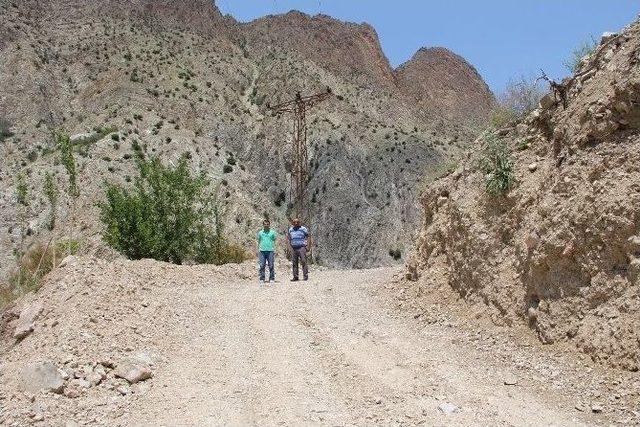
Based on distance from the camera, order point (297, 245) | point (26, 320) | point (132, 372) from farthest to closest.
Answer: point (297, 245), point (26, 320), point (132, 372)

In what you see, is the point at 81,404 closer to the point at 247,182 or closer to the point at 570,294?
the point at 570,294

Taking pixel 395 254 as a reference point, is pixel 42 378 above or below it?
below

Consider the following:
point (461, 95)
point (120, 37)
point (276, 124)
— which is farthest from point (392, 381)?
point (461, 95)

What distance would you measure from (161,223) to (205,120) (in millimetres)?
31632

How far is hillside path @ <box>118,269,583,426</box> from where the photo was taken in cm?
619

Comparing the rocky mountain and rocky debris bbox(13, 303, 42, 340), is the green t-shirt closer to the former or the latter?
rocky debris bbox(13, 303, 42, 340)

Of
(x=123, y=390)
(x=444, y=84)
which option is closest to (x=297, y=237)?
(x=123, y=390)

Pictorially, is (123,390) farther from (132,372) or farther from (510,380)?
(510,380)

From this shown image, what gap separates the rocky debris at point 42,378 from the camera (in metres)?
7.03

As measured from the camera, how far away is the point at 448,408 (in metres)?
6.25

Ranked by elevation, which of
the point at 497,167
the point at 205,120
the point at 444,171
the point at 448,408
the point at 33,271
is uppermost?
the point at 205,120

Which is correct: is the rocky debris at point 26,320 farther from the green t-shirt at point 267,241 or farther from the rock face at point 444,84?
the rock face at point 444,84

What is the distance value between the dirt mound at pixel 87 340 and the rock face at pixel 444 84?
61.0 m

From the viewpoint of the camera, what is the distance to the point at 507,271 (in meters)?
8.77
